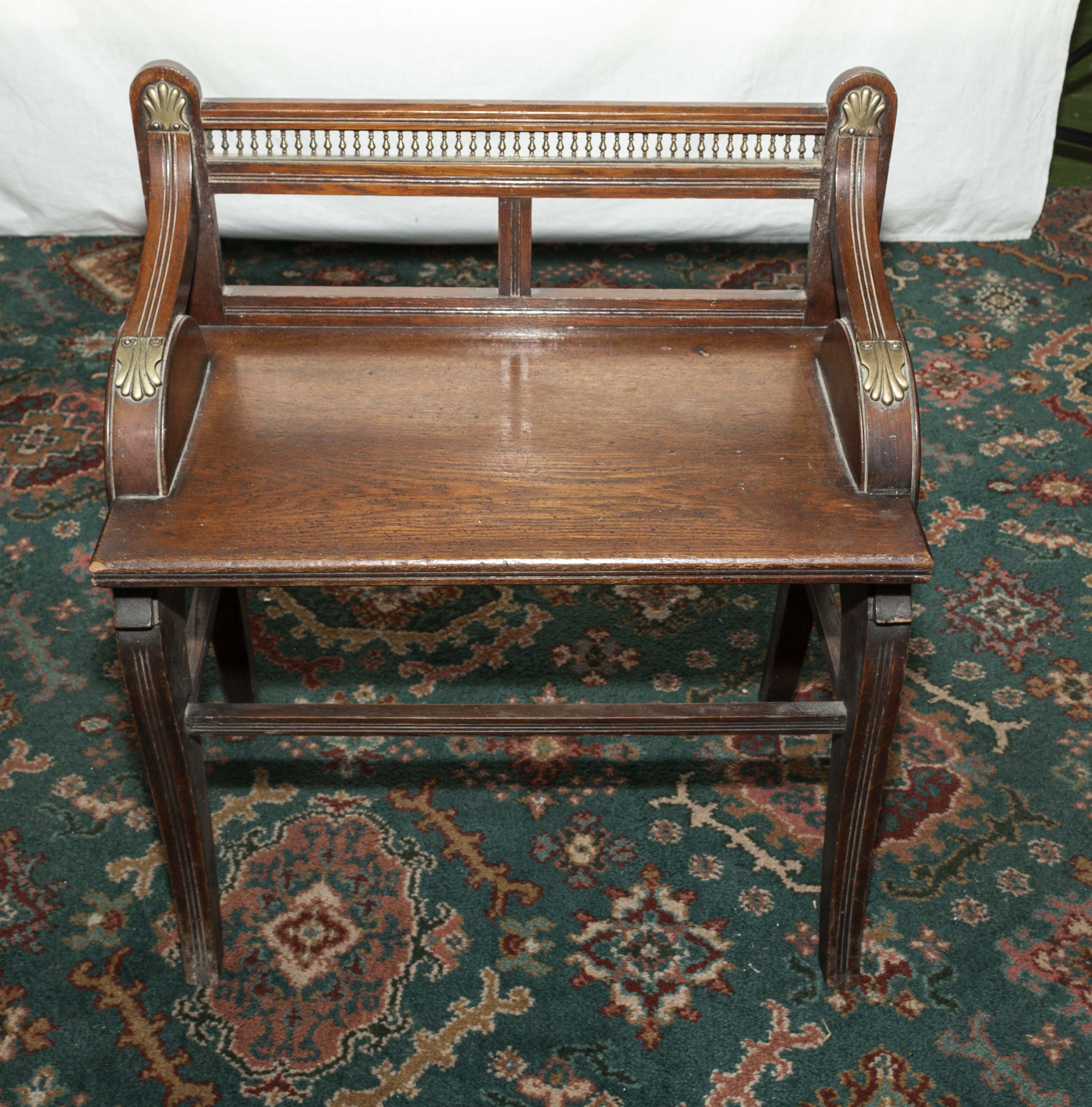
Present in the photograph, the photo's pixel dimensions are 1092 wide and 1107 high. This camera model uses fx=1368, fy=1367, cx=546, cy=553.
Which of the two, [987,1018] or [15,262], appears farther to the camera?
[15,262]

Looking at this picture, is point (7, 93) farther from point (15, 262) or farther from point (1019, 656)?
point (1019, 656)

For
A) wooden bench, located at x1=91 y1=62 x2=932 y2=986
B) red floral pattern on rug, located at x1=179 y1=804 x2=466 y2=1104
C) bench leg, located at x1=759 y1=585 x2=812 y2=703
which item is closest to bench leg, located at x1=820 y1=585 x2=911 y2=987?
wooden bench, located at x1=91 y1=62 x2=932 y2=986

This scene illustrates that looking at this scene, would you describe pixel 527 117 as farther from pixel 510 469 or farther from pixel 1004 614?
pixel 1004 614

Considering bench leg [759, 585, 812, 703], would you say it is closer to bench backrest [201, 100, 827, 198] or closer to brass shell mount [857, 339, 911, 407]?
brass shell mount [857, 339, 911, 407]

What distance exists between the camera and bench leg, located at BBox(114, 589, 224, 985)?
1987mm

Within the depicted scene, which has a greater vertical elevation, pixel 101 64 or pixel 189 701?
pixel 101 64

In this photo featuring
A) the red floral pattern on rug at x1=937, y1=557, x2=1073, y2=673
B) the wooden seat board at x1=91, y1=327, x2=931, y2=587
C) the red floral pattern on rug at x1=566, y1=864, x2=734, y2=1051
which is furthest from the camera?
the red floral pattern on rug at x1=937, y1=557, x2=1073, y2=673

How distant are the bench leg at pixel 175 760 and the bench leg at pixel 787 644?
1157 millimetres

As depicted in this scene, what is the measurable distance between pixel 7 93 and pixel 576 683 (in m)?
2.67

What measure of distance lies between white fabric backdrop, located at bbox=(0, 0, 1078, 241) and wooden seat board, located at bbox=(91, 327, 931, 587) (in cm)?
197

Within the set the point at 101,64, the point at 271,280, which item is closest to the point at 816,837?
the point at 271,280

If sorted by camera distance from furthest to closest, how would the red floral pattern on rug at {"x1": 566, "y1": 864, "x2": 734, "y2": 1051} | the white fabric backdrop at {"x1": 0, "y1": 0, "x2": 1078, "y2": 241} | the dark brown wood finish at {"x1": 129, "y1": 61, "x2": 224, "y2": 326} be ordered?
the white fabric backdrop at {"x1": 0, "y1": 0, "x2": 1078, "y2": 241}
the red floral pattern on rug at {"x1": 566, "y1": 864, "x2": 734, "y2": 1051}
the dark brown wood finish at {"x1": 129, "y1": 61, "x2": 224, "y2": 326}

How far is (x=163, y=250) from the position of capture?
2121 millimetres

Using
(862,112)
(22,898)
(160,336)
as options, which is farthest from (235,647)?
(862,112)
